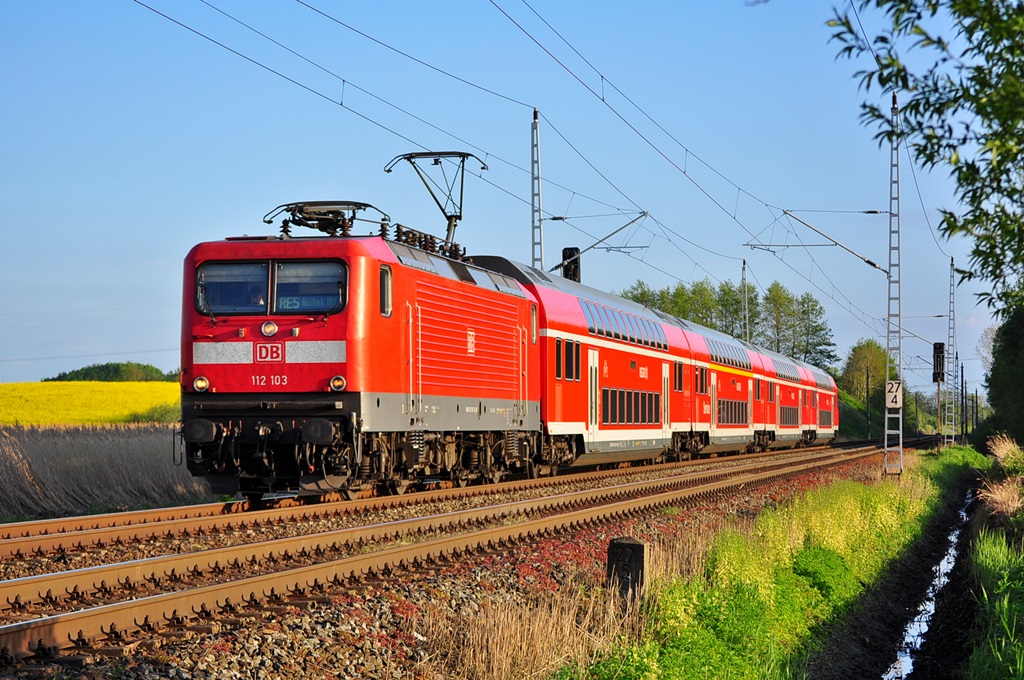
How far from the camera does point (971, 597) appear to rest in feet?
50.8

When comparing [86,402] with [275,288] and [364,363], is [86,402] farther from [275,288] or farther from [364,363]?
[364,363]

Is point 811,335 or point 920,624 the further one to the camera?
point 811,335

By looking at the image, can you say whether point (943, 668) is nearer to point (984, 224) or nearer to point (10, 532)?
point (984, 224)

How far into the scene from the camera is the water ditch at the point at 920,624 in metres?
13.1

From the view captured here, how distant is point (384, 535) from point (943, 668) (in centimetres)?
638

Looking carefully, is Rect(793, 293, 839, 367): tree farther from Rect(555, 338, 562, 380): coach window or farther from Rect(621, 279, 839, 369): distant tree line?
Rect(555, 338, 562, 380): coach window

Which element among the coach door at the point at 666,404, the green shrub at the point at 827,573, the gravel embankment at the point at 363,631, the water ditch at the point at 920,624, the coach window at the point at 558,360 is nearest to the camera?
the gravel embankment at the point at 363,631

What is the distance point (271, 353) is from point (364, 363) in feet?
4.16

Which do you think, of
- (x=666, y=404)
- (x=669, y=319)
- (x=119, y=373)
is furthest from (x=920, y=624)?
(x=119, y=373)

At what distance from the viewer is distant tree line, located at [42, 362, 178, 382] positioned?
87.9 m

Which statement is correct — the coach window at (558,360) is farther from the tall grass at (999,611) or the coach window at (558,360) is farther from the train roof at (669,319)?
the tall grass at (999,611)

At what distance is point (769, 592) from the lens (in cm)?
1220

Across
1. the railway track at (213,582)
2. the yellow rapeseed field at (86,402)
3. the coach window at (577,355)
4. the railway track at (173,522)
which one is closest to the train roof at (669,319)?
the coach window at (577,355)

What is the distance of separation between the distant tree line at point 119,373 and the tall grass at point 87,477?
223ft
